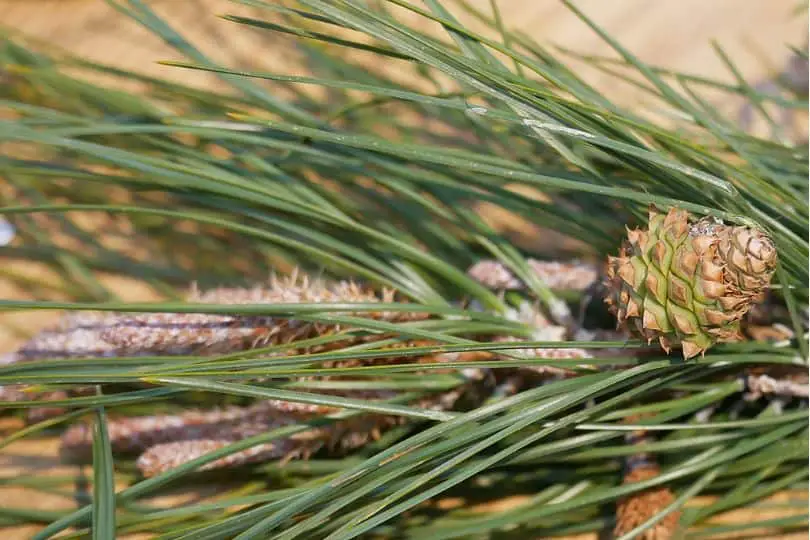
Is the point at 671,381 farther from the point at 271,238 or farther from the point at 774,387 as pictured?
the point at 271,238

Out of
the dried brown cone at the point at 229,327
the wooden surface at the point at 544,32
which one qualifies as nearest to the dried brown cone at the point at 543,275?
the dried brown cone at the point at 229,327

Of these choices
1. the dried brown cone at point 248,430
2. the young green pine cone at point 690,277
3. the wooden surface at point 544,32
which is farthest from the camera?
the wooden surface at point 544,32

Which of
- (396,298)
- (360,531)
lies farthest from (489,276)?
(360,531)

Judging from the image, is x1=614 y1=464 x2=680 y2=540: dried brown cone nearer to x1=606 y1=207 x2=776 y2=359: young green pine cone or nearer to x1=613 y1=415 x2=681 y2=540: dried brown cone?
x1=613 y1=415 x2=681 y2=540: dried brown cone

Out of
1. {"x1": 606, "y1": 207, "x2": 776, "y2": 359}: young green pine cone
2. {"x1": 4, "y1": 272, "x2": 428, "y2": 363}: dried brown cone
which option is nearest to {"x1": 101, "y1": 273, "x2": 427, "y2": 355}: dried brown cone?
{"x1": 4, "y1": 272, "x2": 428, "y2": 363}: dried brown cone

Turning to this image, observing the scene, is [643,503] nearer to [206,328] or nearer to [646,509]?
[646,509]

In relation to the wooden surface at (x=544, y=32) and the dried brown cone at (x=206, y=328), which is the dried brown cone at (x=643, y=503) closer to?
the dried brown cone at (x=206, y=328)
